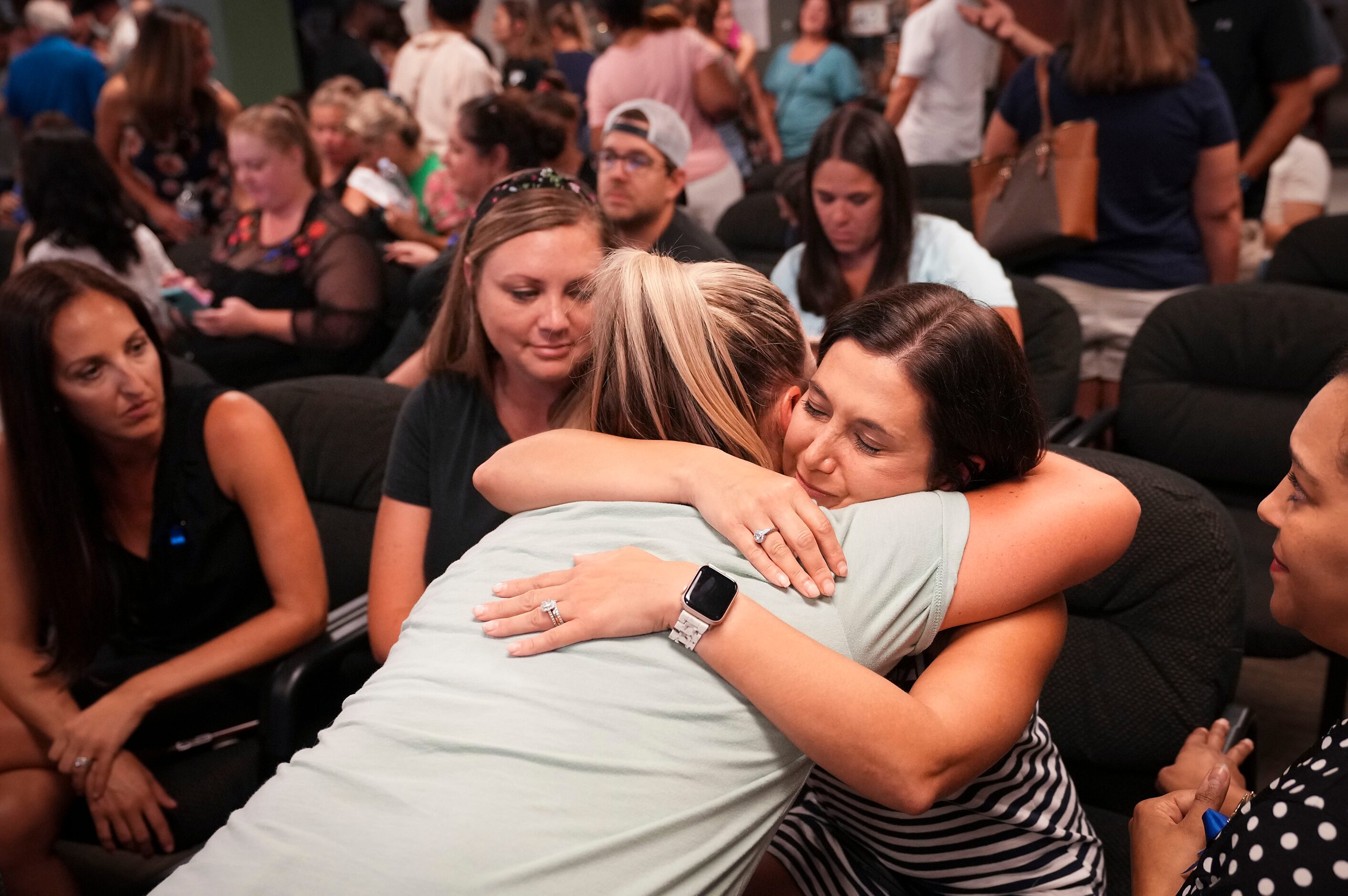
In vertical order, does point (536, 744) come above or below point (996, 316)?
below

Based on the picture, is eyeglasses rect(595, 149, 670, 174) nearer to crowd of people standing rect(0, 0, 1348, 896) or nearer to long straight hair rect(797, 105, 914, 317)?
crowd of people standing rect(0, 0, 1348, 896)

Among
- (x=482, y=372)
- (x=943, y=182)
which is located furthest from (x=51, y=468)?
(x=943, y=182)

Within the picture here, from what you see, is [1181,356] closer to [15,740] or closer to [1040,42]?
[1040,42]

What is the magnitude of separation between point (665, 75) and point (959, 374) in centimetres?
343

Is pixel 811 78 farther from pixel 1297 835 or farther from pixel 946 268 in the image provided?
pixel 1297 835

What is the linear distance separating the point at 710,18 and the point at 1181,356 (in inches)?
156

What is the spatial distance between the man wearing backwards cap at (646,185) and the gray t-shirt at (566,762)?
200cm

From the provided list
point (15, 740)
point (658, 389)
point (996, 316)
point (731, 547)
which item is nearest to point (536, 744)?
point (731, 547)

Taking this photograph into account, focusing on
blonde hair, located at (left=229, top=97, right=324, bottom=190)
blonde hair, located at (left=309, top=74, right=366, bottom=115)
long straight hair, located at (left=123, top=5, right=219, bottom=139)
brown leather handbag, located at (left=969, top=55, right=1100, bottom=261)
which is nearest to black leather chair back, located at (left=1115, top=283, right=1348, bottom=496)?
brown leather handbag, located at (left=969, top=55, right=1100, bottom=261)

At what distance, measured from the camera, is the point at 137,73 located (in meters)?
4.50

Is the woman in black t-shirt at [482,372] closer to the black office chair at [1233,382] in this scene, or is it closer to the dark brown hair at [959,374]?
the dark brown hair at [959,374]

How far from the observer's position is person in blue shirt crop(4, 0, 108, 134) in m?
5.67

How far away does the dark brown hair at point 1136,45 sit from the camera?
2.89 meters

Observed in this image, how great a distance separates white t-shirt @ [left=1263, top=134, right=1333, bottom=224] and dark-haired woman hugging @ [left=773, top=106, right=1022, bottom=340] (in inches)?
106
